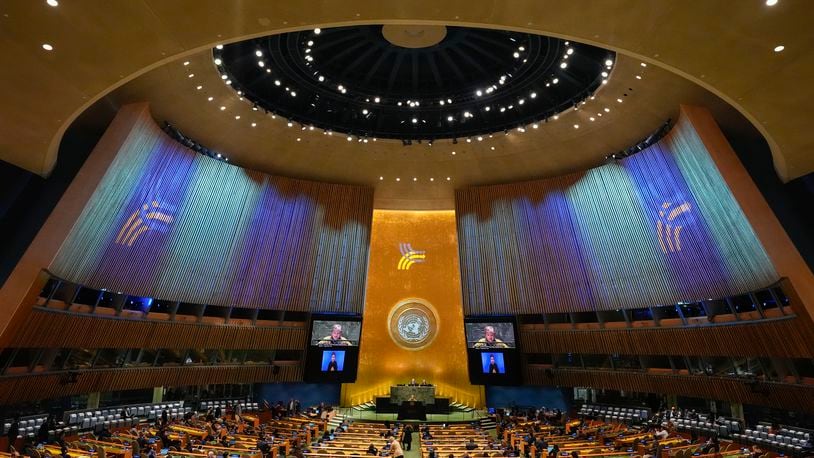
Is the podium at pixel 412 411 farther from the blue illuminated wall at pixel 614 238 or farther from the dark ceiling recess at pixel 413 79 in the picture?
the dark ceiling recess at pixel 413 79

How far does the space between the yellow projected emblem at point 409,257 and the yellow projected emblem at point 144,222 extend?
12.4m

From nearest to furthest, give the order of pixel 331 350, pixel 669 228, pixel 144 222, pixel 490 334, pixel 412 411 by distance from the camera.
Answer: pixel 144 222 → pixel 669 228 → pixel 412 411 → pixel 331 350 → pixel 490 334

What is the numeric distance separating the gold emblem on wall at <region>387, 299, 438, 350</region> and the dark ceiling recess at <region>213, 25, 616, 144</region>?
9.89m

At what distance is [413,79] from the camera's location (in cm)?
1759

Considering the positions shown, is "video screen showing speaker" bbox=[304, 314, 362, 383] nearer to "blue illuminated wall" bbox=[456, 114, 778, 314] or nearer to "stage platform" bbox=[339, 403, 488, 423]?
"stage platform" bbox=[339, 403, 488, 423]

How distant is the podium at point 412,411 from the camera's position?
18906mm

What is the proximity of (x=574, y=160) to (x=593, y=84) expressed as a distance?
4.89 meters

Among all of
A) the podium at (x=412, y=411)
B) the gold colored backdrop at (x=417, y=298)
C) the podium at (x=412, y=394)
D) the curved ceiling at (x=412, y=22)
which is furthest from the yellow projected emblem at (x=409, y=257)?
the curved ceiling at (x=412, y=22)

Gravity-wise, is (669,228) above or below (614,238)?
below

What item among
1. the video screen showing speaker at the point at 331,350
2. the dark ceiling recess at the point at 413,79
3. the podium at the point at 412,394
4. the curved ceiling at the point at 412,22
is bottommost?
the podium at the point at 412,394

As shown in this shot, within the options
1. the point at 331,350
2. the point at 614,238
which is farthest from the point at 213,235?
the point at 614,238

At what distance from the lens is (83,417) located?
1456cm

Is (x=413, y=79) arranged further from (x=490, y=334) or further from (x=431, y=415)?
(x=431, y=415)

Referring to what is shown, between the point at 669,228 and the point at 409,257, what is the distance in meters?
13.3
